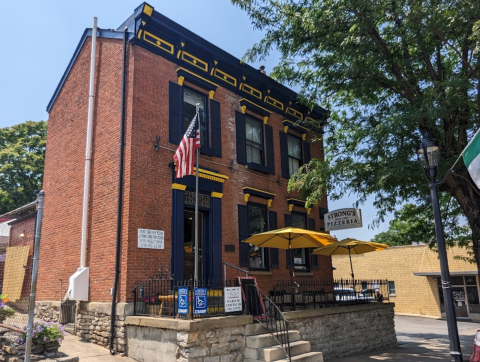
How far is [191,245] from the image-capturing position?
1156 cm

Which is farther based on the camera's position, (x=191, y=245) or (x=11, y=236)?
(x=11, y=236)

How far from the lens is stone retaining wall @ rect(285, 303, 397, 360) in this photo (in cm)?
1066

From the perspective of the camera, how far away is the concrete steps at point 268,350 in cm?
827

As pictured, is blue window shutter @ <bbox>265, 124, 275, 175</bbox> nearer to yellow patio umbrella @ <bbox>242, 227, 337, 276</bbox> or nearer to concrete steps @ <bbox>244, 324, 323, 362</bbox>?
yellow patio umbrella @ <bbox>242, 227, 337, 276</bbox>

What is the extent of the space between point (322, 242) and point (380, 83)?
5233 mm

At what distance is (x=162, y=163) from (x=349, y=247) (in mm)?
7262

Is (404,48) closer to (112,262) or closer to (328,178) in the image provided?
(328,178)

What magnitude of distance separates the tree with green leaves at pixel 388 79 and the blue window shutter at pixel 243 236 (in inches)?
86.4

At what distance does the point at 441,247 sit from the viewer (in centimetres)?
779

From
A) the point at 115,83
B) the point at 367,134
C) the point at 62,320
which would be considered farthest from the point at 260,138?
the point at 62,320

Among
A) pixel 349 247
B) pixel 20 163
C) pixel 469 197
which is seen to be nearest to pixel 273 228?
pixel 349 247

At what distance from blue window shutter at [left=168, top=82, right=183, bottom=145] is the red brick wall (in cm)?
16

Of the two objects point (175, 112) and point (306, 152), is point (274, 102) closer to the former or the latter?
point (306, 152)

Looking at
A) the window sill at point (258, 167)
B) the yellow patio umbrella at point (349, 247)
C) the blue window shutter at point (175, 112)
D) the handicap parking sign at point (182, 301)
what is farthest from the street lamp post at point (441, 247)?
the blue window shutter at point (175, 112)
